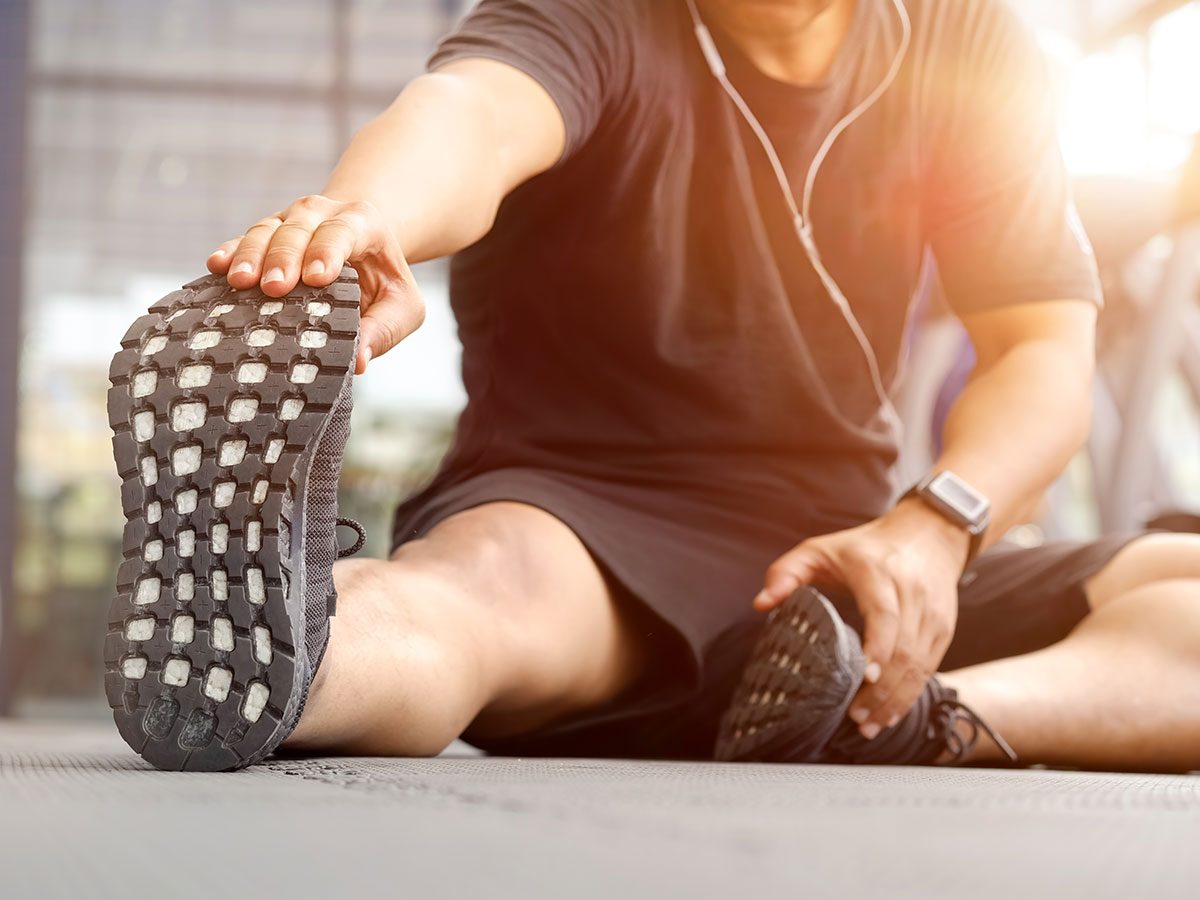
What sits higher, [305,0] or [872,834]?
[305,0]

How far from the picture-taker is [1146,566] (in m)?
1.12

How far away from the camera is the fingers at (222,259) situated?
0.63 m

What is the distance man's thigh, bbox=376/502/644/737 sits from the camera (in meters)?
0.86

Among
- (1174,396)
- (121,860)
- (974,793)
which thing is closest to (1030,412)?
(974,793)

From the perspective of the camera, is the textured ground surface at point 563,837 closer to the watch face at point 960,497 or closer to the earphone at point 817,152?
the watch face at point 960,497

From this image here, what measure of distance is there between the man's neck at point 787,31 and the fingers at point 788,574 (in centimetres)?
45

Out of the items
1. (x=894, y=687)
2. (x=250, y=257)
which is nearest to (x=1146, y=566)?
(x=894, y=687)

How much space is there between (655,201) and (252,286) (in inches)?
21.2

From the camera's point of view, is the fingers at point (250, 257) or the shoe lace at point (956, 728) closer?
the fingers at point (250, 257)

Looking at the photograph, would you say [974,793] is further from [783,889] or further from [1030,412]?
[1030,412]

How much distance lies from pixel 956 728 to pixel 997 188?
0.54 meters

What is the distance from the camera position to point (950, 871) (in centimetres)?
36

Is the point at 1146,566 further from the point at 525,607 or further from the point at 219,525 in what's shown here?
the point at 219,525

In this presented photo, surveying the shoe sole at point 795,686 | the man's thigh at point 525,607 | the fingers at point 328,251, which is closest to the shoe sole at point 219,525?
the fingers at point 328,251
